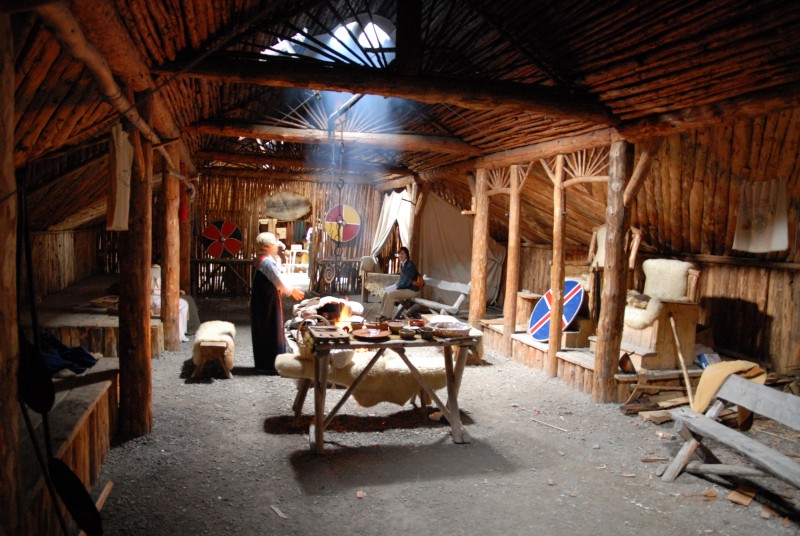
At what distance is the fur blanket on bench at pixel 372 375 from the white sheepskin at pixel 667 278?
3.46 meters

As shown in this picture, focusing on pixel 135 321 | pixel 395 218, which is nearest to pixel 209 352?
pixel 135 321

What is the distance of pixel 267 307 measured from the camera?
653 cm

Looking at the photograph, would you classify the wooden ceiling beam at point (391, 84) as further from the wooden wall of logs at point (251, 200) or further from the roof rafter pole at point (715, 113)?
the wooden wall of logs at point (251, 200)

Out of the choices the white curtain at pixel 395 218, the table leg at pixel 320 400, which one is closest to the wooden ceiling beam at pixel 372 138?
the white curtain at pixel 395 218

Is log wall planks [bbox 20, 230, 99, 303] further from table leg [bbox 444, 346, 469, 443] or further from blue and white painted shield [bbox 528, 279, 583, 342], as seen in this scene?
blue and white painted shield [bbox 528, 279, 583, 342]

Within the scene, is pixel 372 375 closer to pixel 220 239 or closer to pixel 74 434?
pixel 74 434

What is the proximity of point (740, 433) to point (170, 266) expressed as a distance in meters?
6.61

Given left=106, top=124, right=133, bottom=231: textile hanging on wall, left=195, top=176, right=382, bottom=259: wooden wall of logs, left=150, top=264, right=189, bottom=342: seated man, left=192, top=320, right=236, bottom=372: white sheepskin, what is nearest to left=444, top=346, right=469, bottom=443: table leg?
left=192, top=320, right=236, bottom=372: white sheepskin

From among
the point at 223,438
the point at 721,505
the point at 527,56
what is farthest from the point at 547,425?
the point at 527,56

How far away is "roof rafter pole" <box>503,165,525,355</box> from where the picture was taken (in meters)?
7.75

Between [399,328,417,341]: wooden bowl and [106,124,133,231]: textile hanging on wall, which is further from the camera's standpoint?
[399,328,417,341]: wooden bowl

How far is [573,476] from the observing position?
4230 millimetres

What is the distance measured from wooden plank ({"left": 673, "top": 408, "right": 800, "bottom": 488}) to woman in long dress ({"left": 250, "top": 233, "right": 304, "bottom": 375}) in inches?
168

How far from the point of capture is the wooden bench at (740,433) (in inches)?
142
